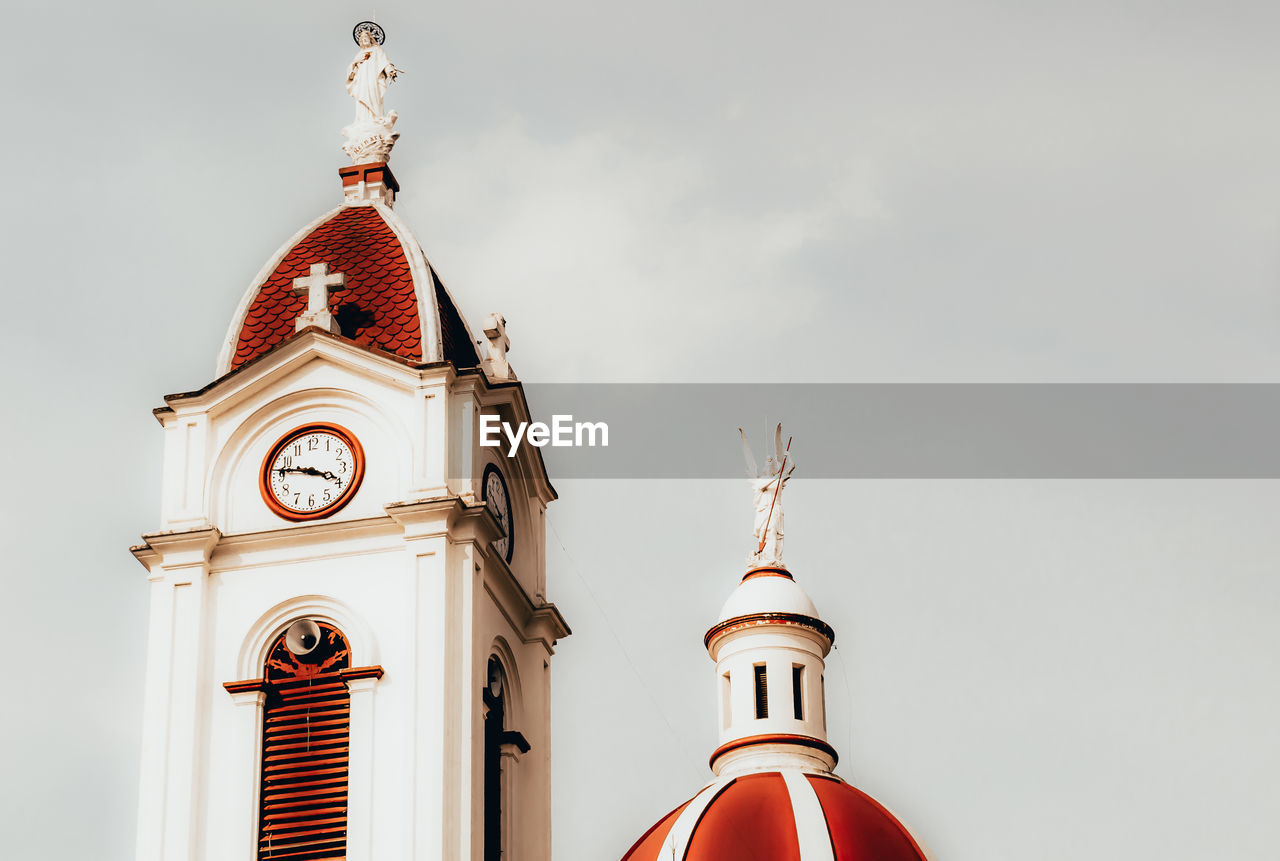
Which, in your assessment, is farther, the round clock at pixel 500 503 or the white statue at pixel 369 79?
the white statue at pixel 369 79

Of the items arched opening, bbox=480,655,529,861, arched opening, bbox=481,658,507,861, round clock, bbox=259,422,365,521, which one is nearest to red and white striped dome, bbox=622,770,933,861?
arched opening, bbox=480,655,529,861

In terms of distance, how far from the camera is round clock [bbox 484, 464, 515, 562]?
3456cm

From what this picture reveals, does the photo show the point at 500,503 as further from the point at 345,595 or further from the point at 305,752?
the point at 305,752

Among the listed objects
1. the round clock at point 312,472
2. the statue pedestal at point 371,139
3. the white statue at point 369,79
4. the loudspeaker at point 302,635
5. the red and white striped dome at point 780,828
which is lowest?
the red and white striped dome at point 780,828

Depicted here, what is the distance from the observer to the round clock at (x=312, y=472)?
109ft

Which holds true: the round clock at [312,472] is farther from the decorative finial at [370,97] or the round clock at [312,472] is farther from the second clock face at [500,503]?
the decorative finial at [370,97]

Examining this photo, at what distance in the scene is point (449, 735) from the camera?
→ 102 ft

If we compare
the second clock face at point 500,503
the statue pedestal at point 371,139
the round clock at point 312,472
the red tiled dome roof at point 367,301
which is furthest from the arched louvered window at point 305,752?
the statue pedestal at point 371,139

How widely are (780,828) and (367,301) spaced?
384 inches

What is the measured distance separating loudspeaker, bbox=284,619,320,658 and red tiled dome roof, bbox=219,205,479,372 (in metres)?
4.06

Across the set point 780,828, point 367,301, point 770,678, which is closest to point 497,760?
point 780,828

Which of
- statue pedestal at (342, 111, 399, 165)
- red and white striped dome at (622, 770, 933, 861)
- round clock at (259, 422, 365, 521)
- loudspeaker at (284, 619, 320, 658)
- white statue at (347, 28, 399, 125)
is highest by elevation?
white statue at (347, 28, 399, 125)

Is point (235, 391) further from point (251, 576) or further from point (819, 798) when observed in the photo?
point (819, 798)

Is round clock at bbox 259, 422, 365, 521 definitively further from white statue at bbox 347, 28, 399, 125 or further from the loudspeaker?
white statue at bbox 347, 28, 399, 125
